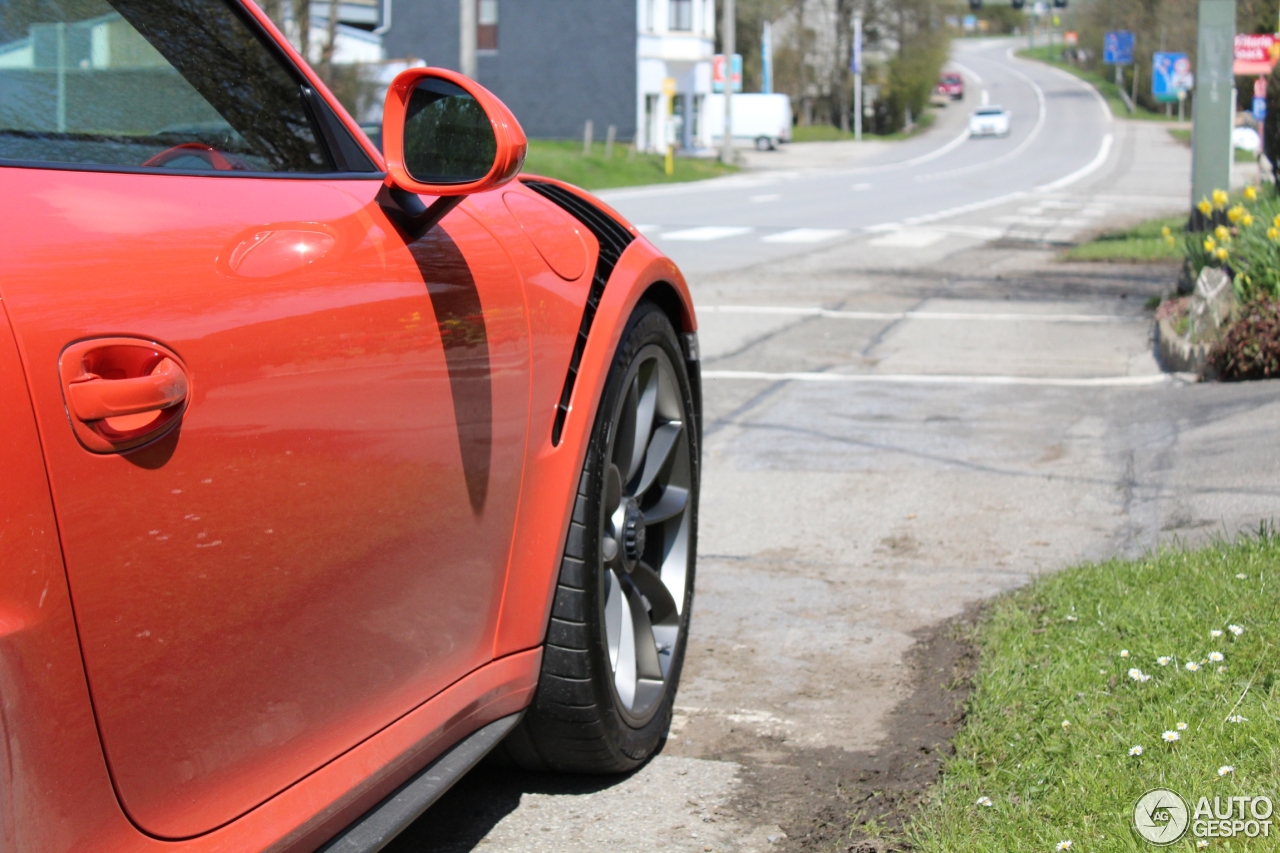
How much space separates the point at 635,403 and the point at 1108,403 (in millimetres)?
5040

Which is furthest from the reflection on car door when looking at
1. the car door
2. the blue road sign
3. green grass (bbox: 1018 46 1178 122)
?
the blue road sign

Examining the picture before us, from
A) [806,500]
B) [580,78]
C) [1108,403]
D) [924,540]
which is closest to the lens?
[924,540]

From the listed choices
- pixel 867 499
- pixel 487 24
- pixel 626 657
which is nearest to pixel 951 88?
pixel 487 24

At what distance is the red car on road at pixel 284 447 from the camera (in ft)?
4.72

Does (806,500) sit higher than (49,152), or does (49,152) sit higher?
(49,152)

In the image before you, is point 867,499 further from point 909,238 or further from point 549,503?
point 909,238

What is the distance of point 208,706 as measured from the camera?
1.62 metres

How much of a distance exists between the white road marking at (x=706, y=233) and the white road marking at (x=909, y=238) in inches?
83.1

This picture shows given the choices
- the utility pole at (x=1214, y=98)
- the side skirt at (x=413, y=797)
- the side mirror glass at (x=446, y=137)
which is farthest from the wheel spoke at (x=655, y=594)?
the utility pole at (x=1214, y=98)

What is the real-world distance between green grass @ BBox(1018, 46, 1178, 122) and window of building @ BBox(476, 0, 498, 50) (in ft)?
142

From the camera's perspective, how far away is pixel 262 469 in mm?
1709

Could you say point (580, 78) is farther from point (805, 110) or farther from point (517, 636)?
point (517, 636)

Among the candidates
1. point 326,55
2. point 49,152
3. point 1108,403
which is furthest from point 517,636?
point 326,55

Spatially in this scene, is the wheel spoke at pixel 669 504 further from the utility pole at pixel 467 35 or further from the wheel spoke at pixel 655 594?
the utility pole at pixel 467 35
